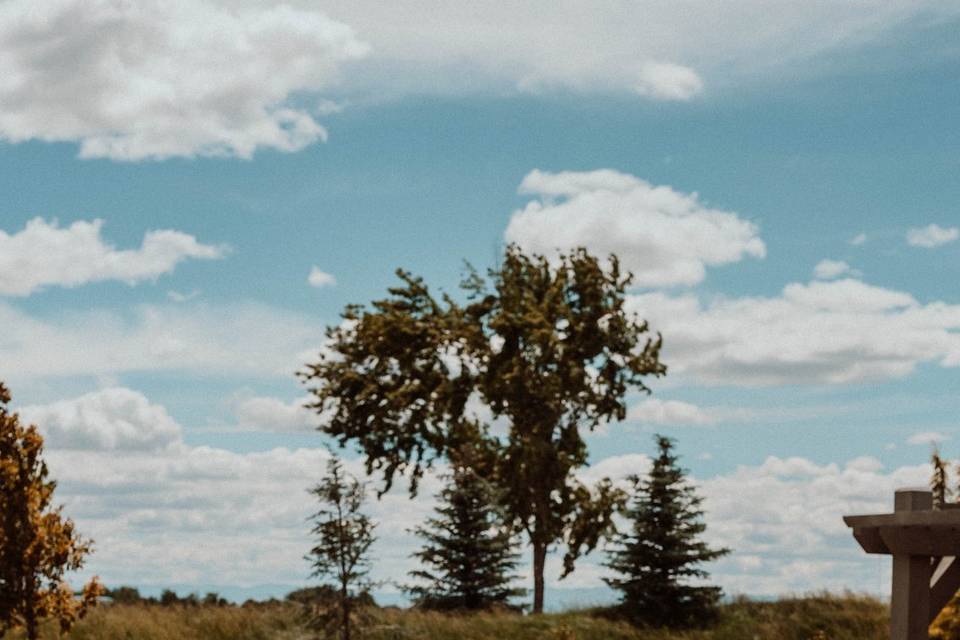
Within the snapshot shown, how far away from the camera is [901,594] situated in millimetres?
10297

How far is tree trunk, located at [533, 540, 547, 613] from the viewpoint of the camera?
1307 inches

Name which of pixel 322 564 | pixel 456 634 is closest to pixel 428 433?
pixel 456 634

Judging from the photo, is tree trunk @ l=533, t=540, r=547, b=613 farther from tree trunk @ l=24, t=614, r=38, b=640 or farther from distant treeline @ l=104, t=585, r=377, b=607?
tree trunk @ l=24, t=614, r=38, b=640

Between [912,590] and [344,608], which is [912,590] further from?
[344,608]

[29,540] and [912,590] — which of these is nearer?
[912,590]

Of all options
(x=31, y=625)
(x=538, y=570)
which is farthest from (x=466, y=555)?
(x=31, y=625)

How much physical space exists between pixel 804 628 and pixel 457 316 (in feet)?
46.9

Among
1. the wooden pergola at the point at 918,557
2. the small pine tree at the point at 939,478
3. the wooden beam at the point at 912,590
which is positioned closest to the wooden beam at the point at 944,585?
the wooden pergola at the point at 918,557

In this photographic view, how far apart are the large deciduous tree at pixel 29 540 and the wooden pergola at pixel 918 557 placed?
14007 millimetres

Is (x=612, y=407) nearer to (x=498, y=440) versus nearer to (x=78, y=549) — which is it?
(x=498, y=440)

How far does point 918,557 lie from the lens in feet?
33.7

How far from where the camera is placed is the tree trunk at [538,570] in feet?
109

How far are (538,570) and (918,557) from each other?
77.9 ft

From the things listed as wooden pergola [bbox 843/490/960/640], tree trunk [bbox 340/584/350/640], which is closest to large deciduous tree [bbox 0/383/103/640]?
tree trunk [bbox 340/584/350/640]
